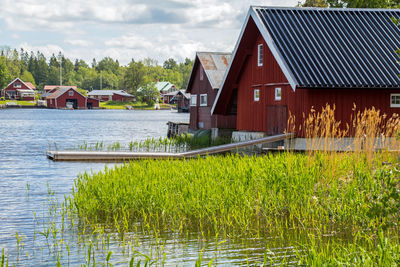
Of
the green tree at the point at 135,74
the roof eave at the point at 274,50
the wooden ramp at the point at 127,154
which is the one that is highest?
the green tree at the point at 135,74

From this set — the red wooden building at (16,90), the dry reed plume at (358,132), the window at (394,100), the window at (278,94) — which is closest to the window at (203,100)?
the window at (278,94)

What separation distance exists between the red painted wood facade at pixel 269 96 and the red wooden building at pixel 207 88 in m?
5.57

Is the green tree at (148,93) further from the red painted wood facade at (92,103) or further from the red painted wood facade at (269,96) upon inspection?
the red painted wood facade at (269,96)

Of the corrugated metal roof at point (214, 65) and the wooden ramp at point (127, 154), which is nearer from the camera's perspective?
the wooden ramp at point (127, 154)

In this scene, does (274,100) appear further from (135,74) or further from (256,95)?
(135,74)

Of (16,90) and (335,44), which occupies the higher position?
(16,90)

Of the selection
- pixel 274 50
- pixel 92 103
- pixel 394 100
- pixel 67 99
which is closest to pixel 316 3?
pixel 394 100

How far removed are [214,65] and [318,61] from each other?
17.4m

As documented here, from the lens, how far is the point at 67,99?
14900cm

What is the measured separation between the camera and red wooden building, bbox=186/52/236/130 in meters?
38.1

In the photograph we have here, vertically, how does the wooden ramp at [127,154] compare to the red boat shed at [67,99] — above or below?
below

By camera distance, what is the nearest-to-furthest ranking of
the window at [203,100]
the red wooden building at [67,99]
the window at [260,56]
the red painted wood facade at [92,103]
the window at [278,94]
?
the window at [278,94]
the window at [260,56]
the window at [203,100]
the red wooden building at [67,99]
the red painted wood facade at [92,103]

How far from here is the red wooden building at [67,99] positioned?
147 meters

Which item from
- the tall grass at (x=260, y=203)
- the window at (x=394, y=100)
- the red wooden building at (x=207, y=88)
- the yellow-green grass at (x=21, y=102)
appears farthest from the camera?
the yellow-green grass at (x=21, y=102)
